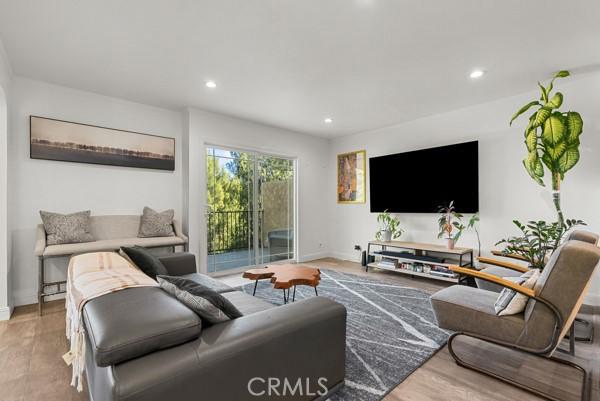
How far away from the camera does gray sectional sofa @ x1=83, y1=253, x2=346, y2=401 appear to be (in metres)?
0.95

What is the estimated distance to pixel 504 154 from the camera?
376 cm

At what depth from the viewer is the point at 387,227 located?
4.84m

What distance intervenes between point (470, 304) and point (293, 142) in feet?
13.5

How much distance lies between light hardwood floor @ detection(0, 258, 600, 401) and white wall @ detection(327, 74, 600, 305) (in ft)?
4.74

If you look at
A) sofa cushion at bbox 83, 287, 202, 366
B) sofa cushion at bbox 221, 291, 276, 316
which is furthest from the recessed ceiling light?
sofa cushion at bbox 83, 287, 202, 366

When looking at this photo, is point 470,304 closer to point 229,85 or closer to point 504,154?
point 504,154

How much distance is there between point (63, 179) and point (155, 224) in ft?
3.66

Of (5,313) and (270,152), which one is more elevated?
(270,152)

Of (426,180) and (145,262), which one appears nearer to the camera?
(145,262)

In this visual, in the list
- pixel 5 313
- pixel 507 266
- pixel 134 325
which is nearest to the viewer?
pixel 134 325

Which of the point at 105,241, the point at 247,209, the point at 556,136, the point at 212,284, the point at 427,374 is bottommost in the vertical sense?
the point at 427,374

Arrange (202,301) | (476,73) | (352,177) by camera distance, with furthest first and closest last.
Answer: (352,177)
(476,73)
(202,301)

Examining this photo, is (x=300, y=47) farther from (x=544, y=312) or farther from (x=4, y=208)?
(x=4, y=208)

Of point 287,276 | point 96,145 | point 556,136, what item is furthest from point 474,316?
point 96,145
